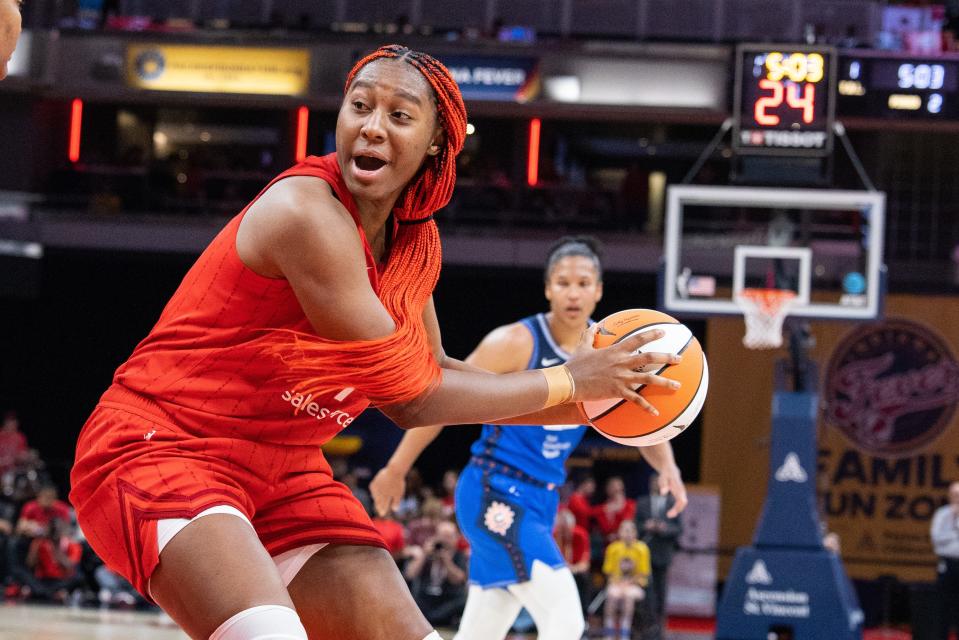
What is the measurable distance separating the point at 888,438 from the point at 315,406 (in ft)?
49.2

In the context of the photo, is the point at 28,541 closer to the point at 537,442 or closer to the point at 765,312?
the point at 765,312

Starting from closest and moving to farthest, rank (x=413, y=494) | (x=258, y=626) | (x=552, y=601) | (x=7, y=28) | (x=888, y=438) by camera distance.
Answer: (x=7, y=28) → (x=258, y=626) → (x=552, y=601) → (x=413, y=494) → (x=888, y=438)

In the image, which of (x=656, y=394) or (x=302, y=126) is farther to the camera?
(x=302, y=126)

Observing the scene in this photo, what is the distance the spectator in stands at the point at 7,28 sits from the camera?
2.43 meters

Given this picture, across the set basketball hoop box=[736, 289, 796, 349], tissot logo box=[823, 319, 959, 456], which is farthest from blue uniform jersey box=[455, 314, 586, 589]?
tissot logo box=[823, 319, 959, 456]

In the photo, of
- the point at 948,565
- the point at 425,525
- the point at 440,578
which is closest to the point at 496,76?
the point at 425,525

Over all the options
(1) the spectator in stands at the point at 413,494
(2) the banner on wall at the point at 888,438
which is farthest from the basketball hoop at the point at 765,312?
(2) the banner on wall at the point at 888,438

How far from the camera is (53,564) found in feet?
43.1

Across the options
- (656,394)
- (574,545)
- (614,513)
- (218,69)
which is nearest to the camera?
(656,394)

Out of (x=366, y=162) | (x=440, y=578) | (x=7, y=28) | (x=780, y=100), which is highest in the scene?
(x=780, y=100)

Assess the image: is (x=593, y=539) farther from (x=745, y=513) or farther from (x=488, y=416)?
(x=488, y=416)

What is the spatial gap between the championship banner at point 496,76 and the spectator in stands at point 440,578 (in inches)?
306

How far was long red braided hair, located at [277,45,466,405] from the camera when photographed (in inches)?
115

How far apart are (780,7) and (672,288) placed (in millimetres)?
9352
